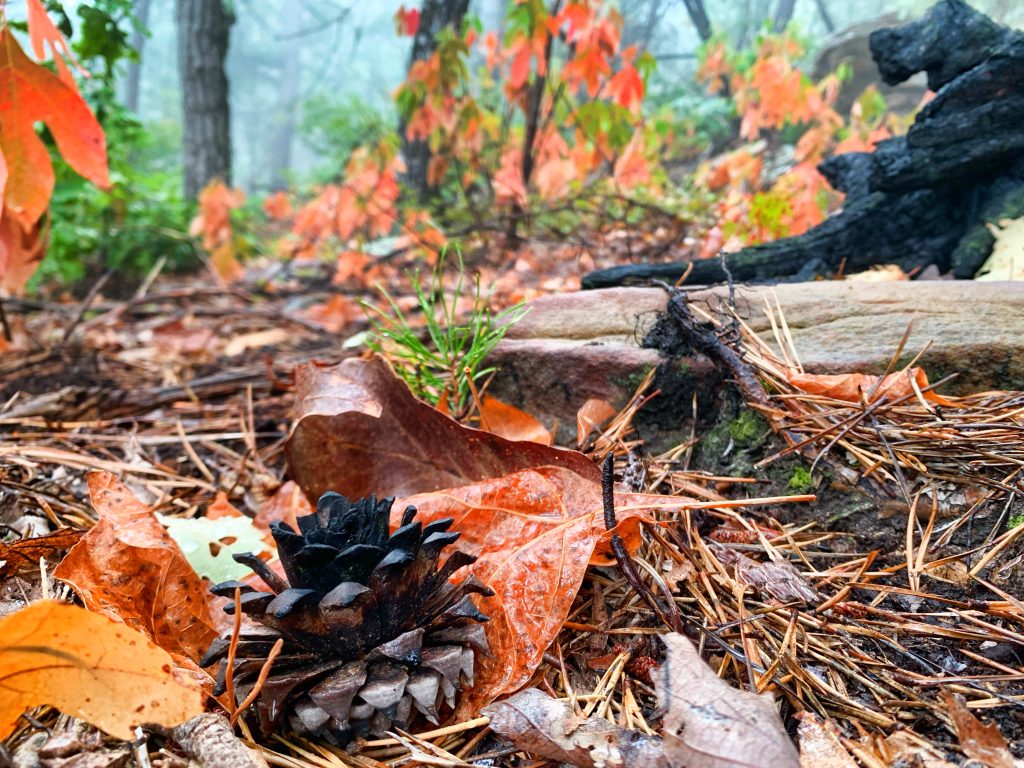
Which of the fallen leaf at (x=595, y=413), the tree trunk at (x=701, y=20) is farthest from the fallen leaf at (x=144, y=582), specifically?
the tree trunk at (x=701, y=20)

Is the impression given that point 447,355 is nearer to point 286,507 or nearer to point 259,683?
point 286,507

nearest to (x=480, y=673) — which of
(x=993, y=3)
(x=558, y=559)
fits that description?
(x=558, y=559)

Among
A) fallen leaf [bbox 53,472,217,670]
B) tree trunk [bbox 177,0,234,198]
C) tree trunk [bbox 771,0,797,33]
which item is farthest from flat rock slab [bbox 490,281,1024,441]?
tree trunk [bbox 771,0,797,33]

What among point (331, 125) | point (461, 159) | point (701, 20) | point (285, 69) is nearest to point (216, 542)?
point (461, 159)

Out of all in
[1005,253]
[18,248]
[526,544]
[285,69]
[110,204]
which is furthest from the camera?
[285,69]

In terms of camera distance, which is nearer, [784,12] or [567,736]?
[567,736]

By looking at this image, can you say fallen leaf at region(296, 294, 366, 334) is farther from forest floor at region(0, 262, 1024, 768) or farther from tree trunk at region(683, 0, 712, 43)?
tree trunk at region(683, 0, 712, 43)

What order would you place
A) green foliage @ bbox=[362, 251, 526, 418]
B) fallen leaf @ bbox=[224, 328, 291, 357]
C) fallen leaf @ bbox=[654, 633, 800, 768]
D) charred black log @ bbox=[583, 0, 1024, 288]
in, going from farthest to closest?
fallen leaf @ bbox=[224, 328, 291, 357] → charred black log @ bbox=[583, 0, 1024, 288] → green foliage @ bbox=[362, 251, 526, 418] → fallen leaf @ bbox=[654, 633, 800, 768]
